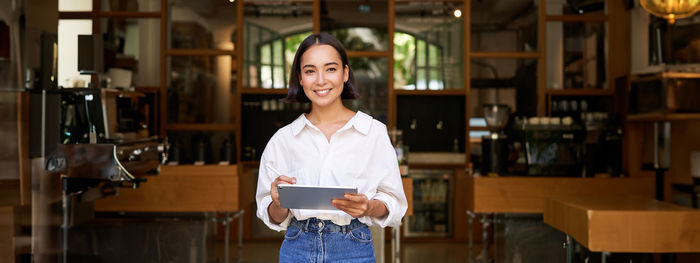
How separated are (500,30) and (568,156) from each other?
1.89 meters

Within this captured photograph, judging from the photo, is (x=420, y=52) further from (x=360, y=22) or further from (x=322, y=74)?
(x=322, y=74)

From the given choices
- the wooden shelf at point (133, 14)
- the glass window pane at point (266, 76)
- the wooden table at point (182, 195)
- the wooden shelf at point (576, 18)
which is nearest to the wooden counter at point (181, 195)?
the wooden table at point (182, 195)

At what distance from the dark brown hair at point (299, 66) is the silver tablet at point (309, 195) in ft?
1.08

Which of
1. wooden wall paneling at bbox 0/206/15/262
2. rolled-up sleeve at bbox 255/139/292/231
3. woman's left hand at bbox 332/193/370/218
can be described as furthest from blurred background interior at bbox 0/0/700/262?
woman's left hand at bbox 332/193/370/218

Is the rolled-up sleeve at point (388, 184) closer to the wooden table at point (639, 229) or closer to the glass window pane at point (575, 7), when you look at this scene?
the wooden table at point (639, 229)

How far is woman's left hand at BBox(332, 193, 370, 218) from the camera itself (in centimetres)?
165

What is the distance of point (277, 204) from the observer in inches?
70.0

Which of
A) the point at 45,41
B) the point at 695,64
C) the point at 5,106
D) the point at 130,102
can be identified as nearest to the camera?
the point at 5,106

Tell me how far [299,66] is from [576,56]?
5.62 metres

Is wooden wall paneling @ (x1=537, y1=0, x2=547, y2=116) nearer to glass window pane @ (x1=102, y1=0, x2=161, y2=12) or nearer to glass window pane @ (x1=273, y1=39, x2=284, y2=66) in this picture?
glass window pane @ (x1=273, y1=39, x2=284, y2=66)

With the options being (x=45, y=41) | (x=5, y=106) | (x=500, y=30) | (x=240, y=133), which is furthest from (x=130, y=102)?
(x=500, y=30)

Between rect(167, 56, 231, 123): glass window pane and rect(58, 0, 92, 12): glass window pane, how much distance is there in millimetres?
923

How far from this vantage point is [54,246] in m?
4.05

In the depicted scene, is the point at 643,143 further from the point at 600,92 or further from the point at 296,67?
the point at 296,67
